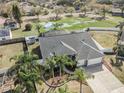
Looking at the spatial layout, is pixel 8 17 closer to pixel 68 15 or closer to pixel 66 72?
pixel 68 15

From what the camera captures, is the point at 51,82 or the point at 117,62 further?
the point at 117,62

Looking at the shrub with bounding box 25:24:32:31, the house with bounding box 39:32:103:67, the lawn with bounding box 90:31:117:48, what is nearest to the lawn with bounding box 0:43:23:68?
the house with bounding box 39:32:103:67

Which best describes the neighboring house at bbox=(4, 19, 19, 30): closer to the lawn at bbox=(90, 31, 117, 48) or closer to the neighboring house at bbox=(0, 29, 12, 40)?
the neighboring house at bbox=(0, 29, 12, 40)

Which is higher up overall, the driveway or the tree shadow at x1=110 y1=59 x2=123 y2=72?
the tree shadow at x1=110 y1=59 x2=123 y2=72

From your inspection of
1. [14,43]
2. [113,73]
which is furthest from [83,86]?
[14,43]

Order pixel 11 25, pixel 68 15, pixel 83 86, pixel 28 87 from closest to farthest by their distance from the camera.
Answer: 1. pixel 28 87
2. pixel 83 86
3. pixel 11 25
4. pixel 68 15

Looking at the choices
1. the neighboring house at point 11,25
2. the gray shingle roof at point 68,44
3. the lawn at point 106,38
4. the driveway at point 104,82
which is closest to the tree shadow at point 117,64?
the driveway at point 104,82
